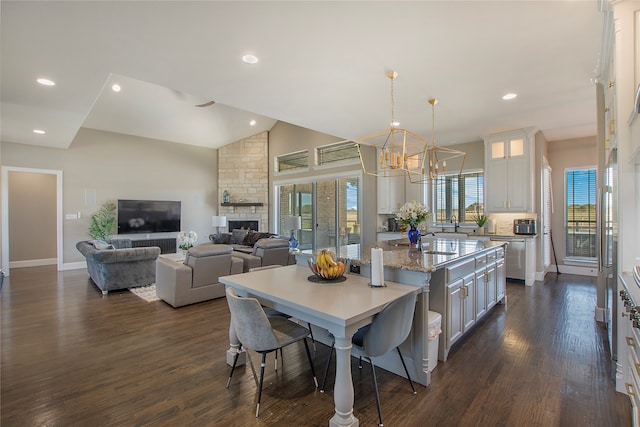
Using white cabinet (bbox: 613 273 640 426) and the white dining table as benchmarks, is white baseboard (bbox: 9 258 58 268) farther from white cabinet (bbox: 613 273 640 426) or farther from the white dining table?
white cabinet (bbox: 613 273 640 426)

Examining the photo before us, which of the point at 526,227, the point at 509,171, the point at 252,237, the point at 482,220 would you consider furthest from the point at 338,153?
the point at 526,227

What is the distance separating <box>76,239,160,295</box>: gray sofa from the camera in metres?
4.75

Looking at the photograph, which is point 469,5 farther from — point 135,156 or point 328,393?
point 135,156

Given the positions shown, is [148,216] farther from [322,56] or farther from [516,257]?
[516,257]

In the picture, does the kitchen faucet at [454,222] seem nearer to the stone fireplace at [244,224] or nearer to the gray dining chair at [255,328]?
the gray dining chair at [255,328]

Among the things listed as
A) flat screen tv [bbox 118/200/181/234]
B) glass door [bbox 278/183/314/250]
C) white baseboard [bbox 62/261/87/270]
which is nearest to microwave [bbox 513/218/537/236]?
glass door [bbox 278/183/314/250]

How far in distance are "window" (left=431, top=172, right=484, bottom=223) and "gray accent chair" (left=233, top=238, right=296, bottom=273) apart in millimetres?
3632

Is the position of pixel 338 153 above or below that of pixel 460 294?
above

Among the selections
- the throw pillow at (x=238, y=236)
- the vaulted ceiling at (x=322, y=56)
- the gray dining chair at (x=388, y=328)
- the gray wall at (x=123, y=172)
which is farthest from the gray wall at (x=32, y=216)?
the gray dining chair at (x=388, y=328)

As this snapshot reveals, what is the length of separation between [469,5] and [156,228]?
856 cm

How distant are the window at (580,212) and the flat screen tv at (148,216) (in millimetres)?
Answer: 9856

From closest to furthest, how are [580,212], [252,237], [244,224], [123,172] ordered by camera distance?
1. [580,212]
2. [252,237]
3. [123,172]
4. [244,224]

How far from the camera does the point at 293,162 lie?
920 cm

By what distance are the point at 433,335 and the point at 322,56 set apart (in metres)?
2.79
